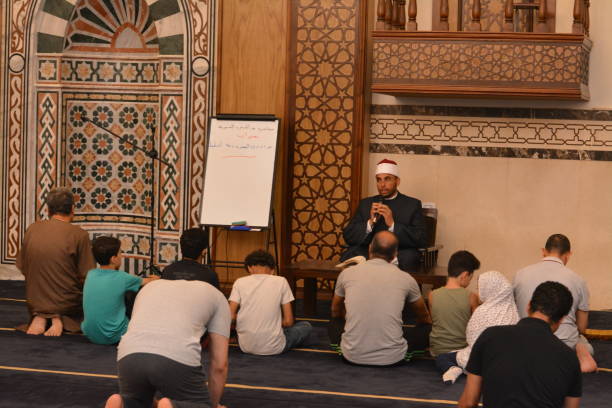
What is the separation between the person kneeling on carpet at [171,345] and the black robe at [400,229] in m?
3.01

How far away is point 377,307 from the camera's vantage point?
204 inches

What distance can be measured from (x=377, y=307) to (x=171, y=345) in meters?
1.82

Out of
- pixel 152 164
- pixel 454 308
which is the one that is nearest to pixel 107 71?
pixel 152 164

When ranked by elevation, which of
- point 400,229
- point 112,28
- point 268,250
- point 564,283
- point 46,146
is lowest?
point 268,250

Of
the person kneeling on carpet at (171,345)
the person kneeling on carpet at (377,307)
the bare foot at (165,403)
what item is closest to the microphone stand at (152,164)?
the person kneeling on carpet at (377,307)

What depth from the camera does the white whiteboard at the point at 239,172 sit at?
724 centimetres

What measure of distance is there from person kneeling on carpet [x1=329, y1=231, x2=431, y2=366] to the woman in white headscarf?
1.19ft

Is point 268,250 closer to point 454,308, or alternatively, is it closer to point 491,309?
point 454,308

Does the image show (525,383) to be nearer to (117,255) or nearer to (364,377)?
(364,377)

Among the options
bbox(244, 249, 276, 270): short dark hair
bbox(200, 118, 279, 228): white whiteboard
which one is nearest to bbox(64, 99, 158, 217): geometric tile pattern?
bbox(200, 118, 279, 228): white whiteboard

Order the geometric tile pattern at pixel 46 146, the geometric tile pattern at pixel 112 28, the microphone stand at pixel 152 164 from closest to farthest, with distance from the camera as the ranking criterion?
1. the microphone stand at pixel 152 164
2. the geometric tile pattern at pixel 46 146
3. the geometric tile pattern at pixel 112 28

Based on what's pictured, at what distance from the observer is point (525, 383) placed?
3.09 meters

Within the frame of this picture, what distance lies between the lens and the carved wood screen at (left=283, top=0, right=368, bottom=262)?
24.2 feet

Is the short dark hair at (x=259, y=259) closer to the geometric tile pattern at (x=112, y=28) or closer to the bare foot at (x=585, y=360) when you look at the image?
the bare foot at (x=585, y=360)
